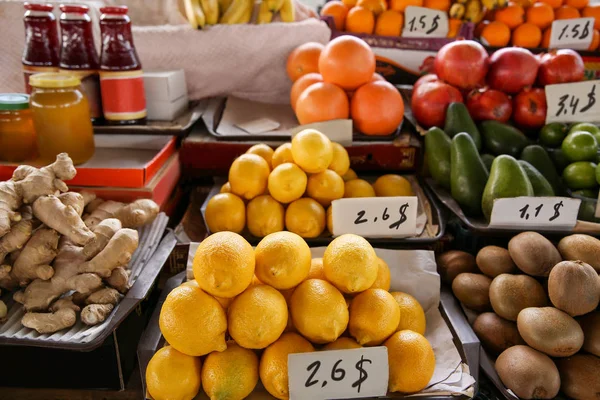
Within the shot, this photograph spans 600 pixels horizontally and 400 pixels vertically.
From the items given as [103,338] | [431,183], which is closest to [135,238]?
[103,338]

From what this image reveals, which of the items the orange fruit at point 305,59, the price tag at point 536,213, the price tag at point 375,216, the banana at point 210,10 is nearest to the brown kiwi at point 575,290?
the price tag at point 536,213

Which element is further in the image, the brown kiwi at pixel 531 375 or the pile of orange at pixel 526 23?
the pile of orange at pixel 526 23

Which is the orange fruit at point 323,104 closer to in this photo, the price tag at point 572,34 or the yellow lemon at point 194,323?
the yellow lemon at point 194,323

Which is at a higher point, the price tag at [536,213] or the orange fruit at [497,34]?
the orange fruit at [497,34]

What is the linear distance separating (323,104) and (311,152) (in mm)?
371

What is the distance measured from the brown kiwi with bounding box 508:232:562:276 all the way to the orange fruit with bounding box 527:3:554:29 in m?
1.44

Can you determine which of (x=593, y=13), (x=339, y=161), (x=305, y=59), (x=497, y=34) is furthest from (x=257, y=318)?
(x=593, y=13)

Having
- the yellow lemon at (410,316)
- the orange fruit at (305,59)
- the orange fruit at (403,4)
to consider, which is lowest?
the yellow lemon at (410,316)

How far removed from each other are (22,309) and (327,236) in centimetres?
71

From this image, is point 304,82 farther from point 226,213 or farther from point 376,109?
point 226,213

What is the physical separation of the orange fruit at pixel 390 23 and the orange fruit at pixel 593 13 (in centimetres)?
90

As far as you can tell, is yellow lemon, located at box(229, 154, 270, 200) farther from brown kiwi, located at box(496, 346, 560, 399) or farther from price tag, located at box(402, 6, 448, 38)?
price tag, located at box(402, 6, 448, 38)

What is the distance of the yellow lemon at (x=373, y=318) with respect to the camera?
2.96 feet

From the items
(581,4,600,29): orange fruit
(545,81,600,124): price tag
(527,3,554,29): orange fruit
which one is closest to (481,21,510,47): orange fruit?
(527,3,554,29): orange fruit
